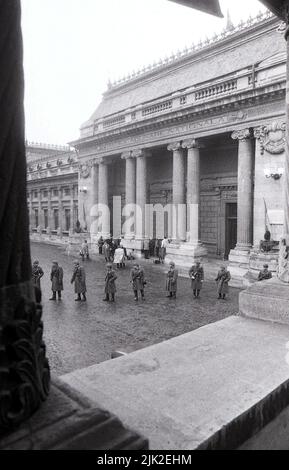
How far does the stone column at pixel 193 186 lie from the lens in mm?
21281

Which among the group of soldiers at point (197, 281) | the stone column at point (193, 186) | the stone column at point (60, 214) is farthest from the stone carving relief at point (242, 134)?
the stone column at point (60, 214)

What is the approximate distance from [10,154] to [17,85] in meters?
0.29

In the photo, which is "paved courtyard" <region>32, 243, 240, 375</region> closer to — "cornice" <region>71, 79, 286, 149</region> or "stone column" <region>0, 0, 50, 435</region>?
"stone column" <region>0, 0, 50, 435</region>

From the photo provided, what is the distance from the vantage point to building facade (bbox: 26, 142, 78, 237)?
117 feet

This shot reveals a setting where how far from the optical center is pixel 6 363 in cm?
146

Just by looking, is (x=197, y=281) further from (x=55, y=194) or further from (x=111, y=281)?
(x=55, y=194)

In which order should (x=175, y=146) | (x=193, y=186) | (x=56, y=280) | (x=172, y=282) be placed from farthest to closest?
(x=175, y=146)
(x=193, y=186)
(x=172, y=282)
(x=56, y=280)

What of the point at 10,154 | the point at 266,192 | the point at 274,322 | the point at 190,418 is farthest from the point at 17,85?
the point at 266,192

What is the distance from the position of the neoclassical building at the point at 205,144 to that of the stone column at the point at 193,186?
0.19 ft

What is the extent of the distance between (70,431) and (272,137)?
17830 mm

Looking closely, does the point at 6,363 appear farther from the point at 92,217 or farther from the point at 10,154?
the point at 92,217

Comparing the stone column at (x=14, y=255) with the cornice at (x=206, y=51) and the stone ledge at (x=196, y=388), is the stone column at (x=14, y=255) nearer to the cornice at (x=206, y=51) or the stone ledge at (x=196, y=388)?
the stone ledge at (x=196, y=388)

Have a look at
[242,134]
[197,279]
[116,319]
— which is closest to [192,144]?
[242,134]

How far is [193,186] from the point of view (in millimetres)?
21453
